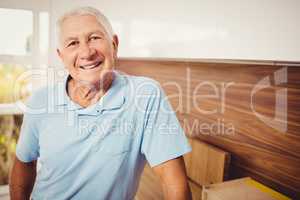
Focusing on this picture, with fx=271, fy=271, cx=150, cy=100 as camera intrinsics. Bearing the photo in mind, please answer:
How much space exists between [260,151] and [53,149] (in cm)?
81

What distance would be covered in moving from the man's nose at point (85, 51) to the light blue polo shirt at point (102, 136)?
0.14 m

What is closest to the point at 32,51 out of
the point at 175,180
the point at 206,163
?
the point at 206,163

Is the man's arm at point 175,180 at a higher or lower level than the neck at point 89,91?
lower

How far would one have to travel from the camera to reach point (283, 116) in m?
0.99

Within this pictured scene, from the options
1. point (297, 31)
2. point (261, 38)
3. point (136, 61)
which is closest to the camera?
point (297, 31)

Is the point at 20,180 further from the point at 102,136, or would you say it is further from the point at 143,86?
the point at 143,86

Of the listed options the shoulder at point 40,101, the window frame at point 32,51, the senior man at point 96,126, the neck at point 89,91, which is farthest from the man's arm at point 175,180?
the window frame at point 32,51

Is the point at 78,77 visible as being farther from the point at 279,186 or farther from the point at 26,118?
the point at 279,186

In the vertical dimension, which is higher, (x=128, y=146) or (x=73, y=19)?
(x=73, y=19)

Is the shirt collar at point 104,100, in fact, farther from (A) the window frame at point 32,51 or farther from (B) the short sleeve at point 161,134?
(A) the window frame at point 32,51

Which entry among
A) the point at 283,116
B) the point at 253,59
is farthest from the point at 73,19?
the point at 283,116

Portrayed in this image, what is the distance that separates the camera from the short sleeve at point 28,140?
3.43ft

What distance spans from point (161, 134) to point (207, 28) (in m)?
0.61

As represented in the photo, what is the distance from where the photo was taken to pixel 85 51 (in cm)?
96
